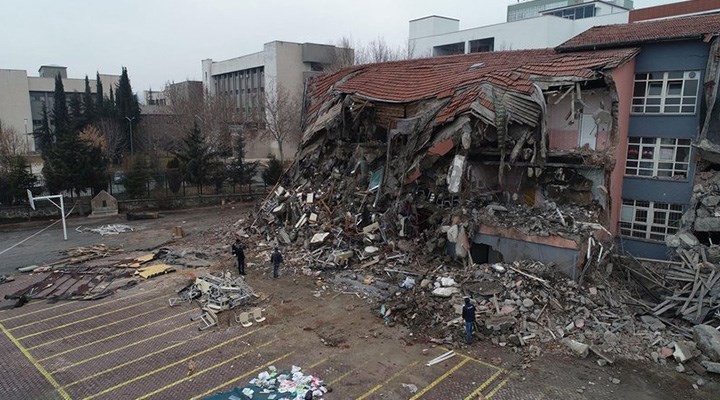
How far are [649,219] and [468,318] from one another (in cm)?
1275

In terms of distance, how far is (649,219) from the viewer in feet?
69.0

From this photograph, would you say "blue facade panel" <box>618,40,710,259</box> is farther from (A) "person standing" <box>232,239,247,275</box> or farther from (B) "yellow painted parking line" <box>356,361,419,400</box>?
(A) "person standing" <box>232,239,247,275</box>

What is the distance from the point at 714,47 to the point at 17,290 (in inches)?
1107

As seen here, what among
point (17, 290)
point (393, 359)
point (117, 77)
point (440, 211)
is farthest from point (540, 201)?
point (117, 77)

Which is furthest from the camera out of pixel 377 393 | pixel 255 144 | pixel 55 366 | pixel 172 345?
pixel 255 144

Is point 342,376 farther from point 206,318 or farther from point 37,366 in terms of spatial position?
point 37,366

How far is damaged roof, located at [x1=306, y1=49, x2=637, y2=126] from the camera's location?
19156 millimetres

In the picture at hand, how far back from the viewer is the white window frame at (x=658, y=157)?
66.0 ft

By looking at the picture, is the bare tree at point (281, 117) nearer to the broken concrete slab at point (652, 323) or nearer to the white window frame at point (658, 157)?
the white window frame at point (658, 157)

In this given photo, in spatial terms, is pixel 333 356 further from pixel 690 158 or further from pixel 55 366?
pixel 690 158

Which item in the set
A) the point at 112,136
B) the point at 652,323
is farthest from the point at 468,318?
the point at 112,136

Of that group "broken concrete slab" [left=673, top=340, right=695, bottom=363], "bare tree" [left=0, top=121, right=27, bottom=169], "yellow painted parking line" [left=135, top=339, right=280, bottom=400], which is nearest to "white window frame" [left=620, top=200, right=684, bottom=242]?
"broken concrete slab" [left=673, top=340, right=695, bottom=363]

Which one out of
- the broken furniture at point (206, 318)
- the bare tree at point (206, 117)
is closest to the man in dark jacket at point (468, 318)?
the broken furniture at point (206, 318)

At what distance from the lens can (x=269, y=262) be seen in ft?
67.6
